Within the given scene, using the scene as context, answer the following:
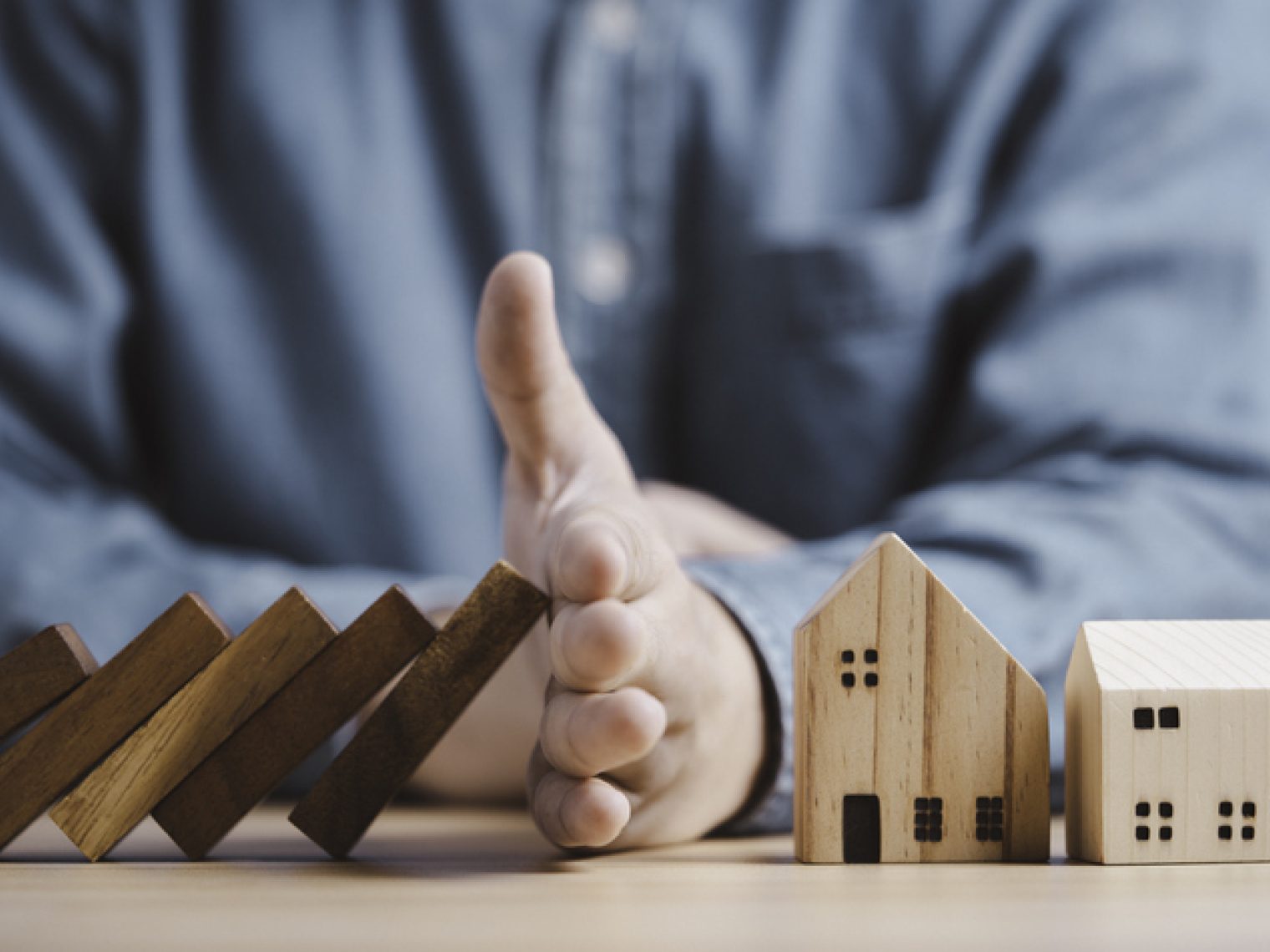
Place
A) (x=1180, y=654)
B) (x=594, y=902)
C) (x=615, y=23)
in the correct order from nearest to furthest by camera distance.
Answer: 1. (x=594, y=902)
2. (x=1180, y=654)
3. (x=615, y=23)

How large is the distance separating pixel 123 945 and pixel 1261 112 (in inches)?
42.2

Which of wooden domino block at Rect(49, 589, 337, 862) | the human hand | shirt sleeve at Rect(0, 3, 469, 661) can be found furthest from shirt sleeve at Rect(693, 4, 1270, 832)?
shirt sleeve at Rect(0, 3, 469, 661)

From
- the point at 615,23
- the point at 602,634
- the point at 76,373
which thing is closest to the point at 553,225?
the point at 615,23

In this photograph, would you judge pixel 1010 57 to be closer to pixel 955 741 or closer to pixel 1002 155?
pixel 1002 155

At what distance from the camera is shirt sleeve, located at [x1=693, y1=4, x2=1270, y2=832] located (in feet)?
2.57

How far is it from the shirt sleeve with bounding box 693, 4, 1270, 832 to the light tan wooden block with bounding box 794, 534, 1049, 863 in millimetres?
172

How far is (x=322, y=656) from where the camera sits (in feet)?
1.54

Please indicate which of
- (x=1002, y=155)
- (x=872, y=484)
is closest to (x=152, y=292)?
(x=872, y=484)

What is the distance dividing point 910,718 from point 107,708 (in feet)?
1.01

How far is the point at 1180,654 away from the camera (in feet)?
1.61

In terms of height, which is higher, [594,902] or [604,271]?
[604,271]

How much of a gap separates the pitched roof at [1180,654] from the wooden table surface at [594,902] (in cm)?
7

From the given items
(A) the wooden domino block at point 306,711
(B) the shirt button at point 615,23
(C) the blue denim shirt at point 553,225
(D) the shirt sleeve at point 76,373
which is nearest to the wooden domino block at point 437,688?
(A) the wooden domino block at point 306,711

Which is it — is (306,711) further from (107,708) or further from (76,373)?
(76,373)
